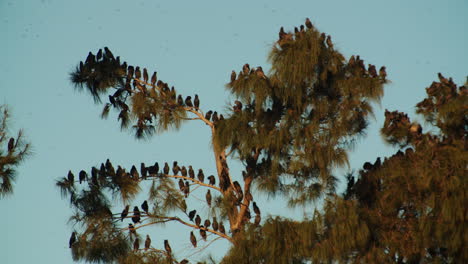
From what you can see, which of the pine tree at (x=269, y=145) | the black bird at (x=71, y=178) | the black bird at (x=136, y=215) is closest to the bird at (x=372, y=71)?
the pine tree at (x=269, y=145)

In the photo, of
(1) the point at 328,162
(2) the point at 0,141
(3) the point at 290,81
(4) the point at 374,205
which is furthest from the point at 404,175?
(2) the point at 0,141

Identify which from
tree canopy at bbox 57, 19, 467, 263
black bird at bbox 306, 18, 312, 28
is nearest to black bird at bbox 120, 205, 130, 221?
tree canopy at bbox 57, 19, 467, 263

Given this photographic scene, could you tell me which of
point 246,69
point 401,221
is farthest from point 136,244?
point 401,221

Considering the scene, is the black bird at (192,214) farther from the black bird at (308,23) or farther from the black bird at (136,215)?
the black bird at (308,23)

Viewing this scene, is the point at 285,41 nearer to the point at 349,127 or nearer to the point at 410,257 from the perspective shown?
the point at 349,127

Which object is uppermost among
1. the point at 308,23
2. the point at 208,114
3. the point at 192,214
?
Result: the point at 308,23

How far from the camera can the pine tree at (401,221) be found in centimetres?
492

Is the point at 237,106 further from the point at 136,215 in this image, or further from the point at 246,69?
the point at 136,215

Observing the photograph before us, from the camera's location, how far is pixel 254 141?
5883 millimetres

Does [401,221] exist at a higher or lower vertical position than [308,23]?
lower

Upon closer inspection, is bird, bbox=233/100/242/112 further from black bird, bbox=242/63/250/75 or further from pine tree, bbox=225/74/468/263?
pine tree, bbox=225/74/468/263

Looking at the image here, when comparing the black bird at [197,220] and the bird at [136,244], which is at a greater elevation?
the black bird at [197,220]

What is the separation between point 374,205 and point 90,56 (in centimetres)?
270

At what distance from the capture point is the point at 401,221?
518cm
